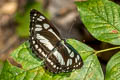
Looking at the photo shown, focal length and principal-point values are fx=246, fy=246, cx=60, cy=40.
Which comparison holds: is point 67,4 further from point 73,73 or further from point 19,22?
point 73,73

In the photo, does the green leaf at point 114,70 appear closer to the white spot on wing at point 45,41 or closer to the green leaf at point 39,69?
the green leaf at point 39,69

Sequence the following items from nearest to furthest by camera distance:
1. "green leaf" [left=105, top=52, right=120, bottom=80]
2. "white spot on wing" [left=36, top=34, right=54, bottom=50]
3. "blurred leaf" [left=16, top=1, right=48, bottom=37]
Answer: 1. "green leaf" [left=105, top=52, right=120, bottom=80]
2. "white spot on wing" [left=36, top=34, right=54, bottom=50]
3. "blurred leaf" [left=16, top=1, right=48, bottom=37]

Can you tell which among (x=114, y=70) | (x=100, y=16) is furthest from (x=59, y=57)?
(x=100, y=16)

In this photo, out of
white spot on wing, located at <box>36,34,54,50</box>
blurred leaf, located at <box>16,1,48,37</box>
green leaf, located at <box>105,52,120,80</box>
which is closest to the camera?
green leaf, located at <box>105,52,120,80</box>

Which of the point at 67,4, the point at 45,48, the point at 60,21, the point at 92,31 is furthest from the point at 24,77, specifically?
the point at 67,4

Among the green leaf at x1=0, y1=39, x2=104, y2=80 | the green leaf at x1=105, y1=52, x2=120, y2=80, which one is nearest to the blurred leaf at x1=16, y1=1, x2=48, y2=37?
the green leaf at x1=0, y1=39, x2=104, y2=80

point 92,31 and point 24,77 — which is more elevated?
point 92,31

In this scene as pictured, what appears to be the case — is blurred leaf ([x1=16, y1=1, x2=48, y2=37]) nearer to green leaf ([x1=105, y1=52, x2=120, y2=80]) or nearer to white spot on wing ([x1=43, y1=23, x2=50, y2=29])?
white spot on wing ([x1=43, y1=23, x2=50, y2=29])
